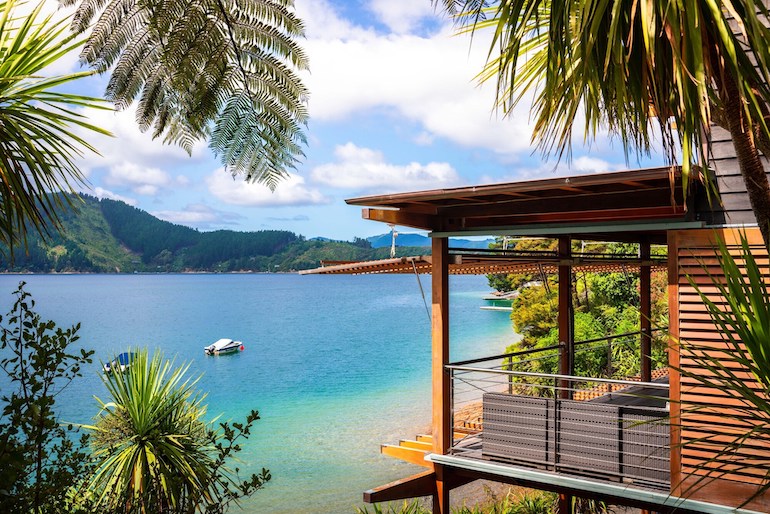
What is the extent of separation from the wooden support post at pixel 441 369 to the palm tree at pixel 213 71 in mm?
4519

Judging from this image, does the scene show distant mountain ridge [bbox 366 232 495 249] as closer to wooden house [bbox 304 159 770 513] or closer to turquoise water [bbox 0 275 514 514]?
wooden house [bbox 304 159 770 513]

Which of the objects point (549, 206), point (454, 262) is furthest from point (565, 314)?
point (549, 206)

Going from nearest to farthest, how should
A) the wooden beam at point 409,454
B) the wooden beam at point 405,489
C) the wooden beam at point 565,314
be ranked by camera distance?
the wooden beam at point 405,489 → the wooden beam at point 409,454 → the wooden beam at point 565,314

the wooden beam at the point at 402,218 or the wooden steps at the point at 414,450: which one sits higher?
the wooden beam at the point at 402,218

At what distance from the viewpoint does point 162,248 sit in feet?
289

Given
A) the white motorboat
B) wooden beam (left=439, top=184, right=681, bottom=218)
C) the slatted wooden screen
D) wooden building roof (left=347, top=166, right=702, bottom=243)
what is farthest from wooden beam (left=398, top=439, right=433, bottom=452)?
the white motorboat

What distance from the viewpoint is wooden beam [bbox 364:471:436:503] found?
725 cm

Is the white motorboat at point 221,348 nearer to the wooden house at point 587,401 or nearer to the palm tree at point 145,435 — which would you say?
the palm tree at point 145,435

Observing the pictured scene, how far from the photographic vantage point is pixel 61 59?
4168 millimetres

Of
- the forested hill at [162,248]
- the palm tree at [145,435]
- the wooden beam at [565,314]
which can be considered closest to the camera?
the palm tree at [145,435]

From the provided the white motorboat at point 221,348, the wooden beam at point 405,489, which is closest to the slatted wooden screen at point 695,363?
the wooden beam at point 405,489

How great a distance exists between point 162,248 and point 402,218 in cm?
8483

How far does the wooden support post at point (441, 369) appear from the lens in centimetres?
759

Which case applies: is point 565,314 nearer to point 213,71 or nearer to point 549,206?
point 549,206
